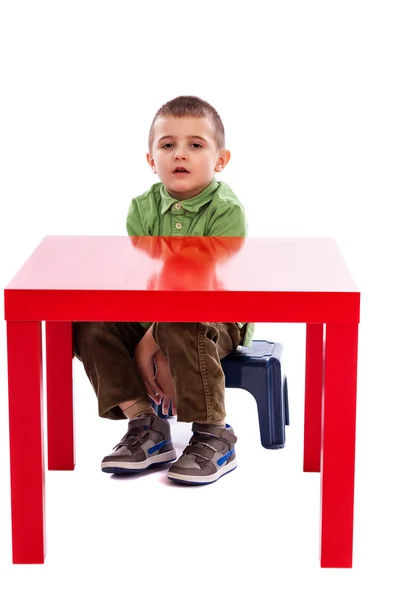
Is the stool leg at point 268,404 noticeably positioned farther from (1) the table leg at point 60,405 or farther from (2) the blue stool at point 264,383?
(1) the table leg at point 60,405

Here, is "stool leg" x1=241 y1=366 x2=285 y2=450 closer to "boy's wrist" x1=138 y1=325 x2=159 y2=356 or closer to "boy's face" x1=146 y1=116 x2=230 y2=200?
"boy's wrist" x1=138 y1=325 x2=159 y2=356

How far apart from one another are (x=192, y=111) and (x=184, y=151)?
12cm

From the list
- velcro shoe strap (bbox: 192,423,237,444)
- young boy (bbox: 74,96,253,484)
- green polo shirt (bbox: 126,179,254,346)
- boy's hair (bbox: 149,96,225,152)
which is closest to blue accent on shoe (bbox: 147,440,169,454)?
young boy (bbox: 74,96,253,484)

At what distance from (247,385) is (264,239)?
1.37 ft

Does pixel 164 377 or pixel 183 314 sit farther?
pixel 164 377

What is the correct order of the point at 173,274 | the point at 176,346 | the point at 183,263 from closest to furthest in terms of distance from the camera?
the point at 173,274, the point at 183,263, the point at 176,346

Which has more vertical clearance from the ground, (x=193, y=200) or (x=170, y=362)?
(x=193, y=200)

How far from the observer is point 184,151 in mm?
3348

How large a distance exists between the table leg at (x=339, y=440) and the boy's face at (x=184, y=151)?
0.94 metres

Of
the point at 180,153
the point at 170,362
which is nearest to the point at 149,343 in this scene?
the point at 170,362

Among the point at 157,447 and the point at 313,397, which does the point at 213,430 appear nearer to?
the point at 157,447

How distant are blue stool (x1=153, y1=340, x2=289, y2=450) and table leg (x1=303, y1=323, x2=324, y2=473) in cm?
13

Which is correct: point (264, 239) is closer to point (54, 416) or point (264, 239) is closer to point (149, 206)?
point (149, 206)

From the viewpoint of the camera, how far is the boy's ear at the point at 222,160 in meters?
3.46
